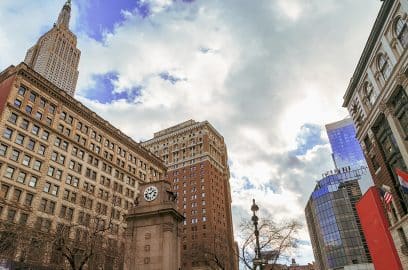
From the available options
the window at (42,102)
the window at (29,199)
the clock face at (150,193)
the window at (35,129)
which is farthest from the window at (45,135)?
the clock face at (150,193)

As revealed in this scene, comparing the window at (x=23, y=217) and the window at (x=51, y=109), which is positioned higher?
the window at (x=51, y=109)

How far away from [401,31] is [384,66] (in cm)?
490

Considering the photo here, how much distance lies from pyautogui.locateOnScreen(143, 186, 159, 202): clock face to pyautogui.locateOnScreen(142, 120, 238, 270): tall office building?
70.6m

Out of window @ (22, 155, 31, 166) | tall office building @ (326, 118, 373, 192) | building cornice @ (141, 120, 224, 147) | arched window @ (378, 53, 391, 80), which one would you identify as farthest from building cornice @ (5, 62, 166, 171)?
tall office building @ (326, 118, 373, 192)

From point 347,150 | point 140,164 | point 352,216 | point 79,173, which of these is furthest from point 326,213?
point 79,173

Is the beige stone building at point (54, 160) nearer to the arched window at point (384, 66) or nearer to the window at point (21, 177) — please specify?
the window at point (21, 177)

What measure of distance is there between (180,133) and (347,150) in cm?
7505

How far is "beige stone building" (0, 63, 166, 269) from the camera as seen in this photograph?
2016 inches

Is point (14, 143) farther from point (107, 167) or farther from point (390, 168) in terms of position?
point (390, 168)

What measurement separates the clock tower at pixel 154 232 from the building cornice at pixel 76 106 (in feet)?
A: 133

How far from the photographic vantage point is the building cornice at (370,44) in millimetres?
33219

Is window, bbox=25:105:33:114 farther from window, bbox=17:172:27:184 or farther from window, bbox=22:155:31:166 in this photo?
window, bbox=17:172:27:184

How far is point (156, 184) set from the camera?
1320 inches

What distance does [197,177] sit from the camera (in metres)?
118
